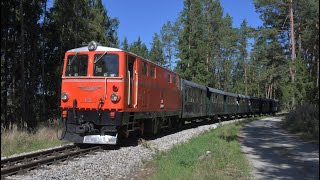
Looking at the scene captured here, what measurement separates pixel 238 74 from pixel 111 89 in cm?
8336

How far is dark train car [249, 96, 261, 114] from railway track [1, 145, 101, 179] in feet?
125

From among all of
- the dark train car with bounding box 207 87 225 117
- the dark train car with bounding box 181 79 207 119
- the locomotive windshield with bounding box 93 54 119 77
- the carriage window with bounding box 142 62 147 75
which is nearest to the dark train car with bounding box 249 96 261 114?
the dark train car with bounding box 207 87 225 117

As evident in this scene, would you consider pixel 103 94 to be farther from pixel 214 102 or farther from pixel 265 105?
pixel 265 105

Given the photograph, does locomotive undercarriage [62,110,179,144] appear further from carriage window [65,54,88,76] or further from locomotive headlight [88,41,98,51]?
locomotive headlight [88,41,98,51]

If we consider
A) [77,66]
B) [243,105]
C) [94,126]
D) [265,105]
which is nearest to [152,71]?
[77,66]

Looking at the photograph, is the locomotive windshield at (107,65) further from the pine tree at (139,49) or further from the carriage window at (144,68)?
the pine tree at (139,49)

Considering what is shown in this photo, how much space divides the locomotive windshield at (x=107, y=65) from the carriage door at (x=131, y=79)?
582 millimetres

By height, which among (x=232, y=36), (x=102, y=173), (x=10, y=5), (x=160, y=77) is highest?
(x=232, y=36)

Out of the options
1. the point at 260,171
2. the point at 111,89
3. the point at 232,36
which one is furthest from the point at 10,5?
the point at 232,36

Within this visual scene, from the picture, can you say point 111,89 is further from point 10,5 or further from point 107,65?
point 10,5

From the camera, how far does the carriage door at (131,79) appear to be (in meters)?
14.6

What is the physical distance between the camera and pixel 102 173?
34.0ft

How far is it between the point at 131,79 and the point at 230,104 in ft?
89.1

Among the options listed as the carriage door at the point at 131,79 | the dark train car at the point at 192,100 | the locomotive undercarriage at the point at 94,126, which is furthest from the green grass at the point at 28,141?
the dark train car at the point at 192,100
